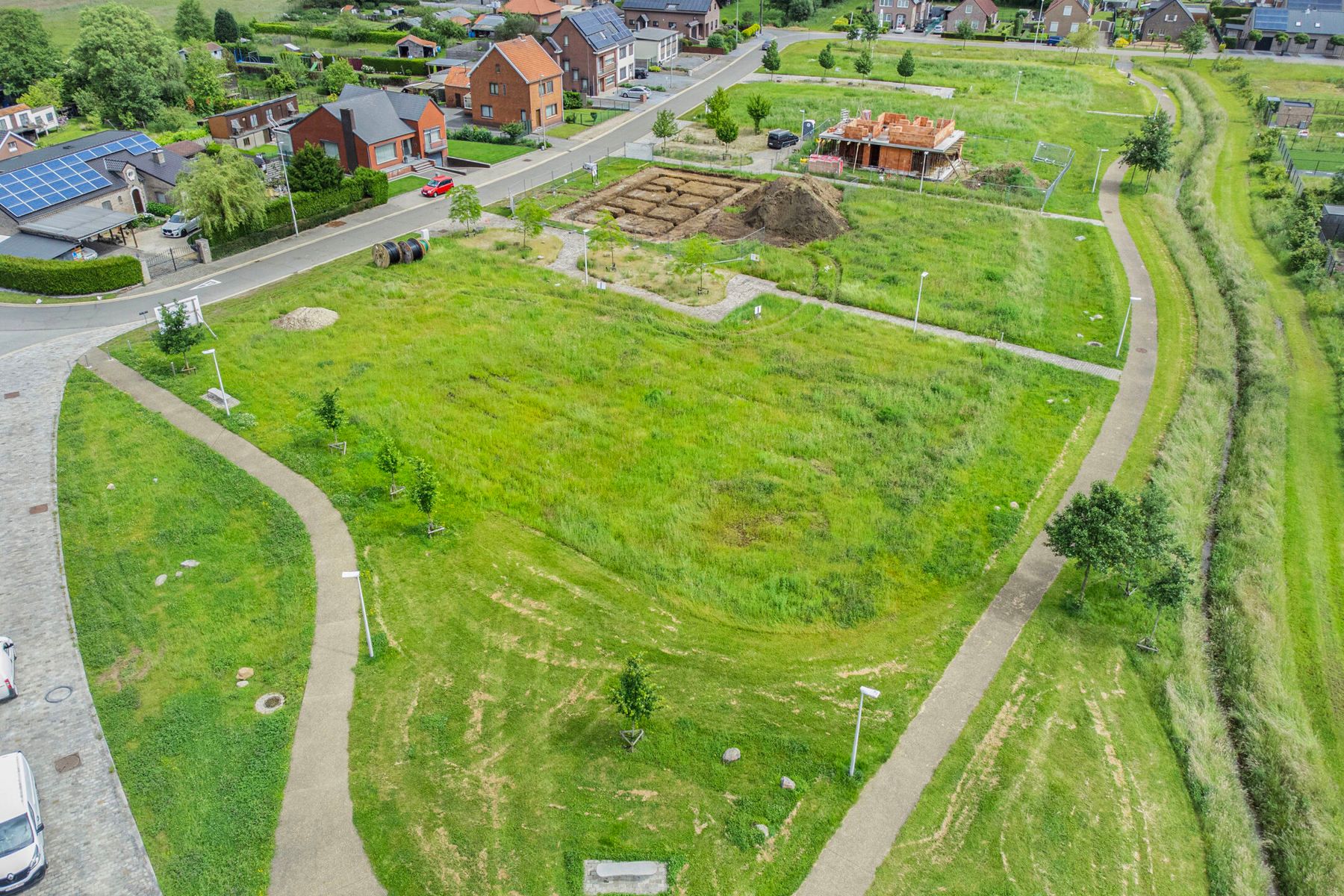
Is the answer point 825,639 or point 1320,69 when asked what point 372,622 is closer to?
point 825,639

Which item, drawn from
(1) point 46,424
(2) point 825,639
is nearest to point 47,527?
(1) point 46,424

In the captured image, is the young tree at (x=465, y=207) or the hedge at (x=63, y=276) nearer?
the hedge at (x=63, y=276)

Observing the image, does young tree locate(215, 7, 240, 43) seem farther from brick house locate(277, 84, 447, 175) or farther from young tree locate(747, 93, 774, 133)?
young tree locate(747, 93, 774, 133)

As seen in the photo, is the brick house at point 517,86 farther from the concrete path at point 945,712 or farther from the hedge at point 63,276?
the concrete path at point 945,712

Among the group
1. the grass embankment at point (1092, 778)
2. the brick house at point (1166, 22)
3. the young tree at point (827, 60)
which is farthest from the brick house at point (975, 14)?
the grass embankment at point (1092, 778)

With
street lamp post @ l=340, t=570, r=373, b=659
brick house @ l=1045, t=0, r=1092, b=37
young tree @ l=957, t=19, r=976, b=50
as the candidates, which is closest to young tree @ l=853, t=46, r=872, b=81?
young tree @ l=957, t=19, r=976, b=50

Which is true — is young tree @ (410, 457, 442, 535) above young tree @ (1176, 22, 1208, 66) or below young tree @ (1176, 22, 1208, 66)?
below

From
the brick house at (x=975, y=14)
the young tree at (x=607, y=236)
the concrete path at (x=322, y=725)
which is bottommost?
the concrete path at (x=322, y=725)

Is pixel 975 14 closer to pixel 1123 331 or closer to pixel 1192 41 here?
pixel 1192 41
